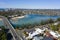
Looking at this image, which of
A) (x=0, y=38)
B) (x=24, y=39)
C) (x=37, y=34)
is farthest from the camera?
(x=37, y=34)

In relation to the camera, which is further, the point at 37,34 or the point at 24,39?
the point at 37,34

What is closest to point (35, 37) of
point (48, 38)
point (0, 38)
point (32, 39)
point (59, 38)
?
point (32, 39)

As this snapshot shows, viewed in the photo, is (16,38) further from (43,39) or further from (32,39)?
(43,39)

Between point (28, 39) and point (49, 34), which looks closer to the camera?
point (28, 39)

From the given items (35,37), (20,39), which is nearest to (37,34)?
(35,37)

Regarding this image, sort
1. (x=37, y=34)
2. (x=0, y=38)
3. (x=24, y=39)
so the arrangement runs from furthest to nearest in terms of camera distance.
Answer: (x=37, y=34) < (x=24, y=39) < (x=0, y=38)

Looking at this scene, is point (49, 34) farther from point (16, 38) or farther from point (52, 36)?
point (16, 38)

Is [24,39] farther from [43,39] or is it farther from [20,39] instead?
[43,39]
